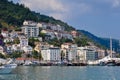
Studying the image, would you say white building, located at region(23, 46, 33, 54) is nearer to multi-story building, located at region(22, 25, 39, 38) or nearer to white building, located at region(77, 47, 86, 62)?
multi-story building, located at region(22, 25, 39, 38)

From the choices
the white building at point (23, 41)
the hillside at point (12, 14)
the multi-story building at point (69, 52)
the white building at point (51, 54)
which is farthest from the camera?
the hillside at point (12, 14)

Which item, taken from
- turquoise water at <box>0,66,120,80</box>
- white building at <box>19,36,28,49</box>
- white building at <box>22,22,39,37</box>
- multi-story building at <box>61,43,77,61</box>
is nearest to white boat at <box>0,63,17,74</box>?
turquoise water at <box>0,66,120,80</box>

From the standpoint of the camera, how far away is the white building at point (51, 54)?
158625 mm

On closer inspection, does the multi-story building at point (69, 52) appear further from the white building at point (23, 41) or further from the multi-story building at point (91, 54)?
the white building at point (23, 41)

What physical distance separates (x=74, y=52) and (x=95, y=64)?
47.3 ft

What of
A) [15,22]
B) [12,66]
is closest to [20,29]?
[15,22]

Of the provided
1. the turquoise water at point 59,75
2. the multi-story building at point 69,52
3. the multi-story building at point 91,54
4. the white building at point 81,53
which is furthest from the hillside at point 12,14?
the turquoise water at point 59,75

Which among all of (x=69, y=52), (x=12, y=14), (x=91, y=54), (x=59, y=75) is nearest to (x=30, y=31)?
(x=12, y=14)

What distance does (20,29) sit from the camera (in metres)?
181

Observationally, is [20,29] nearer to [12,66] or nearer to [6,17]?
[6,17]

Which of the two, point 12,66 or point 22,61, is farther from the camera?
point 22,61

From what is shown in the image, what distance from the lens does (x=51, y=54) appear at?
526ft

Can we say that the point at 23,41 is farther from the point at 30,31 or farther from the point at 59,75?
the point at 59,75

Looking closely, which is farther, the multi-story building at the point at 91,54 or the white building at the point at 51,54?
the multi-story building at the point at 91,54
